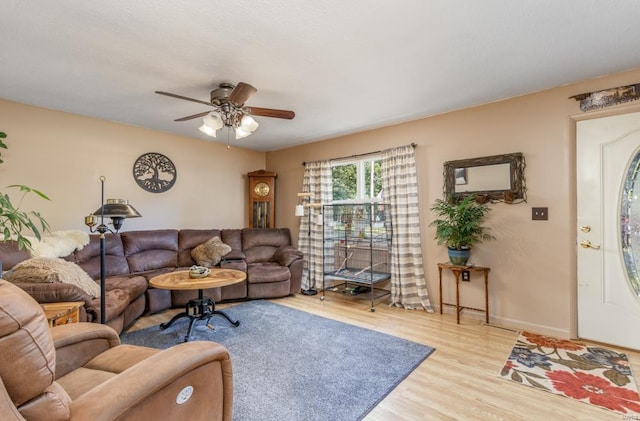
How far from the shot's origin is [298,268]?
4.50 metres

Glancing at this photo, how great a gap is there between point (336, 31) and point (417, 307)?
10.6 ft

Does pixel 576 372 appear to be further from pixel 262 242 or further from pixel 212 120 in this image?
pixel 262 242

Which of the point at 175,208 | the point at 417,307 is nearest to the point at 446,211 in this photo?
the point at 417,307

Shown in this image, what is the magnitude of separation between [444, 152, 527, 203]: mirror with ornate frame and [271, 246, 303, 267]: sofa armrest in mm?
2293

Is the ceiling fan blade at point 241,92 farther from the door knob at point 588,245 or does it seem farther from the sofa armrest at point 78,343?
the door knob at point 588,245

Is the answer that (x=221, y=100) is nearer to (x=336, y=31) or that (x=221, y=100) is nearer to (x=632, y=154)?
(x=336, y=31)

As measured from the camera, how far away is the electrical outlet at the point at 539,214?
9.74ft

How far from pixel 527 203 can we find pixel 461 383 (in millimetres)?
1984

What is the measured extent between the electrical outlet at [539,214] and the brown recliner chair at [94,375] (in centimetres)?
315

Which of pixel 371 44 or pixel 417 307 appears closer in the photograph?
pixel 371 44

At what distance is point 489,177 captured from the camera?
3307 millimetres

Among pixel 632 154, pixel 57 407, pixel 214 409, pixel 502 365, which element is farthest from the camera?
pixel 632 154

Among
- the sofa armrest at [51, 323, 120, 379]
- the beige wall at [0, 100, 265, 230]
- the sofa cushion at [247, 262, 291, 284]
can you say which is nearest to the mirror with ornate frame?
the sofa cushion at [247, 262, 291, 284]

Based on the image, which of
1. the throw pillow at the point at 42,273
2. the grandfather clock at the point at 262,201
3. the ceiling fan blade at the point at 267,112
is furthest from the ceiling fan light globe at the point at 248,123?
the grandfather clock at the point at 262,201
